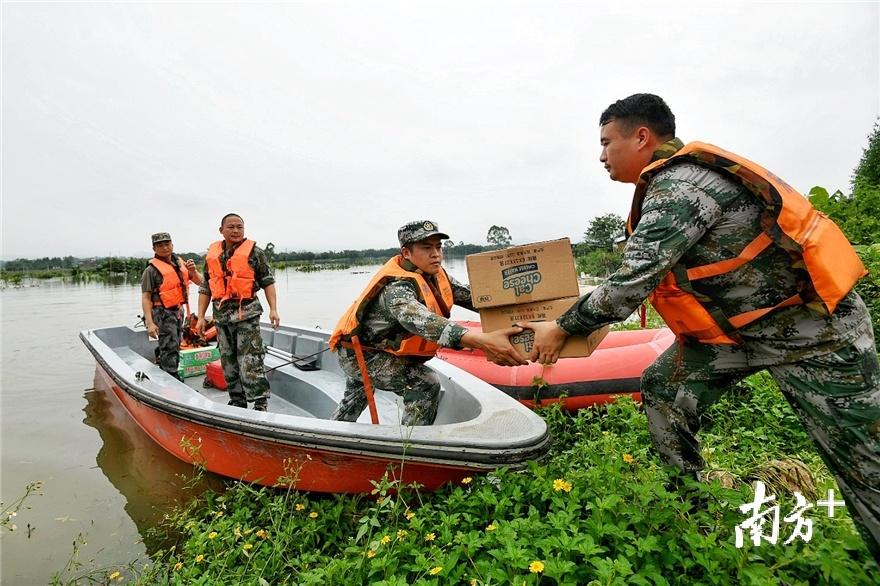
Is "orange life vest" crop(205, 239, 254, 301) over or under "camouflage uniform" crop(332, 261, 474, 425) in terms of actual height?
over

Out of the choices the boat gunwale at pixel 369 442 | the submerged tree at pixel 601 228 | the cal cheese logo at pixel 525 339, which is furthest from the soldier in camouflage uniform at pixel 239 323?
the submerged tree at pixel 601 228

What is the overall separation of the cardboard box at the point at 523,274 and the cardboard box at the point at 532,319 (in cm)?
4

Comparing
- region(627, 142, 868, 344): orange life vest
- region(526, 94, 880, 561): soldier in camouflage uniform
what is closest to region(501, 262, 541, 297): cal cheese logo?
region(526, 94, 880, 561): soldier in camouflage uniform

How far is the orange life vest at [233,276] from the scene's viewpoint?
4.43 metres

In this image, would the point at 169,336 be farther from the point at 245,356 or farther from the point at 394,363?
the point at 394,363

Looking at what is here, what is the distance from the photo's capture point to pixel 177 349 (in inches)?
244

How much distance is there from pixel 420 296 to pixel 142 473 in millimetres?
3898

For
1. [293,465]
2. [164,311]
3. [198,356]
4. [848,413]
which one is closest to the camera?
[848,413]

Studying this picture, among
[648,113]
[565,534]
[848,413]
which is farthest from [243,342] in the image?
[848,413]

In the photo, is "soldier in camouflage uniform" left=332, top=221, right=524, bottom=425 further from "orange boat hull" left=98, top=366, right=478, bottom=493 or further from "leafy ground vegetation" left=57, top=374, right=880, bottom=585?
A: "leafy ground vegetation" left=57, top=374, right=880, bottom=585

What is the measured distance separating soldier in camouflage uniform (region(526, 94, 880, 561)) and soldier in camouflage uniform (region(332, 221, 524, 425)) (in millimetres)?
1037

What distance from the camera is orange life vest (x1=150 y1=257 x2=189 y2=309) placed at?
5.97 metres

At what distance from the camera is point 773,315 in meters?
1.77

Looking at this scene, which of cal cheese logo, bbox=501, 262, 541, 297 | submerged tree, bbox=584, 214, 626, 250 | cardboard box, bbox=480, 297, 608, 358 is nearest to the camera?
cardboard box, bbox=480, 297, 608, 358
